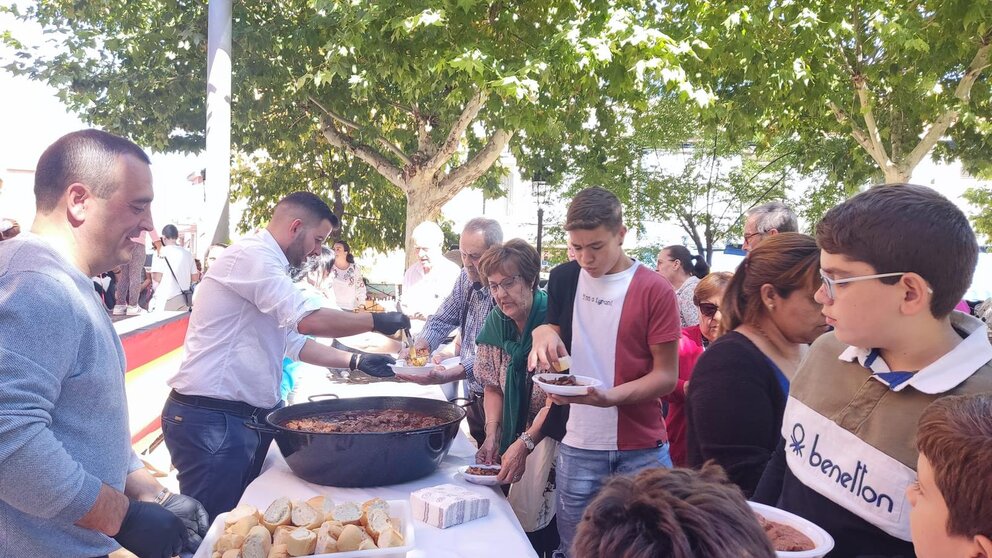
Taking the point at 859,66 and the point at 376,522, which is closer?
the point at 376,522

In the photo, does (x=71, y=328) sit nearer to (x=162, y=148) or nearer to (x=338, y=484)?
(x=338, y=484)

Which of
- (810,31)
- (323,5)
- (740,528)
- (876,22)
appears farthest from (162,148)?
(740,528)

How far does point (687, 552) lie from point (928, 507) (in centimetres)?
47

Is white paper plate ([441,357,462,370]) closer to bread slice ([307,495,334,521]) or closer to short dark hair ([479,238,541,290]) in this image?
short dark hair ([479,238,541,290])

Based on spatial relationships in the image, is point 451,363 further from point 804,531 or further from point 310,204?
point 804,531

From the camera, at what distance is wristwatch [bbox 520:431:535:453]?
2.63 m

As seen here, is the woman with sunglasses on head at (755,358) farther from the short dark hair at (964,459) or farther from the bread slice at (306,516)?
the bread slice at (306,516)

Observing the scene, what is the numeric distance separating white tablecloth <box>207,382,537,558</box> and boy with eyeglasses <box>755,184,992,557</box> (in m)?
0.86

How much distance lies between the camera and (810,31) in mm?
7344

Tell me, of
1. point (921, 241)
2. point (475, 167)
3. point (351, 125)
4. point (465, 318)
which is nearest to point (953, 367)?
point (921, 241)

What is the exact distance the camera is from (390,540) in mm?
1761

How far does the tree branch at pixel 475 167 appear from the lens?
1174 cm

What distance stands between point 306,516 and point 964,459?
1.47 metres

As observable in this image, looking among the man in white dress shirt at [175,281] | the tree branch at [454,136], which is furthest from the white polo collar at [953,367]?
the tree branch at [454,136]
